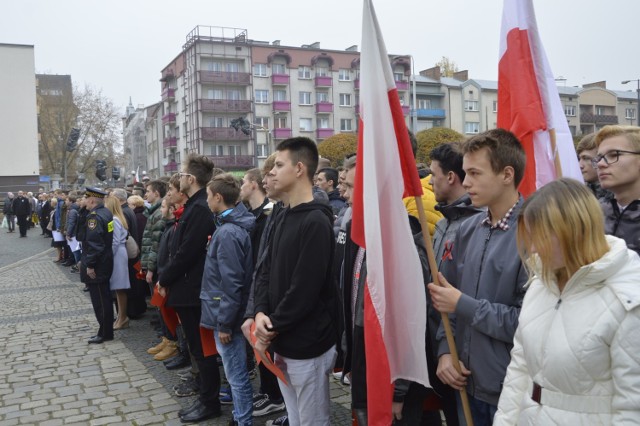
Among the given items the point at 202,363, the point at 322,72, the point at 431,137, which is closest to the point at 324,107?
the point at 322,72

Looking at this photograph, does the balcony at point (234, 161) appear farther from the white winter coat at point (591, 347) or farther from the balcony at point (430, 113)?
the white winter coat at point (591, 347)

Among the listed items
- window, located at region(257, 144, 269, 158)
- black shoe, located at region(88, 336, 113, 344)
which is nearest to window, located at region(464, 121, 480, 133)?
window, located at region(257, 144, 269, 158)

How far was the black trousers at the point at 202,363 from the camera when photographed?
502 cm

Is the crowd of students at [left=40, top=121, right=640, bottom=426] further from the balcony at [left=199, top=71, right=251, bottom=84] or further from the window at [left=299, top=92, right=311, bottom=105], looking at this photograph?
the window at [left=299, top=92, right=311, bottom=105]

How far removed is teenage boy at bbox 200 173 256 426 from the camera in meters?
4.54

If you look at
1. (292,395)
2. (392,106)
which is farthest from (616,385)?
(292,395)

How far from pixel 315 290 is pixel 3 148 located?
60.0 meters

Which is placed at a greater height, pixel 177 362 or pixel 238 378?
pixel 238 378

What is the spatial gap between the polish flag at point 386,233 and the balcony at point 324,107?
5971 cm

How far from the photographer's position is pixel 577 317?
2053 millimetres

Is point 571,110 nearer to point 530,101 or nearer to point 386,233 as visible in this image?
point 530,101

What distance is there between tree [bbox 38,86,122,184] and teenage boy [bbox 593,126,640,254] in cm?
5532

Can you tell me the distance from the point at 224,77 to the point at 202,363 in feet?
188

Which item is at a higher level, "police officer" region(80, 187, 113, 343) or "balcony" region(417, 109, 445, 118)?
"balcony" region(417, 109, 445, 118)
